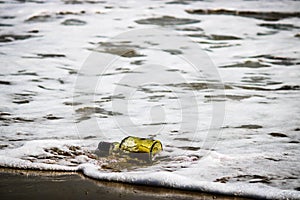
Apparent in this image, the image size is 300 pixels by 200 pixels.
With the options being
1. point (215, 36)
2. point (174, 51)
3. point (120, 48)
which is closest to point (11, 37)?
point (120, 48)

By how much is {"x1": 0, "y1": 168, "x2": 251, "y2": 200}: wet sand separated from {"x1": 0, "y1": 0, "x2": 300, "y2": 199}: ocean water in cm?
7

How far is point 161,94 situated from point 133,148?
189 cm

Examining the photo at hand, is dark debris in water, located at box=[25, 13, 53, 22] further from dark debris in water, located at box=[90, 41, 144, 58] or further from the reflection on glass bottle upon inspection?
the reflection on glass bottle

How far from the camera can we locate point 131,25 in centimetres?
883

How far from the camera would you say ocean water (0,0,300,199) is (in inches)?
113

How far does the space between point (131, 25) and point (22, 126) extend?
5.48 m

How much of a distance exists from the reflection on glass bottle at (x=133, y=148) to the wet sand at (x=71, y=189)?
402 millimetres

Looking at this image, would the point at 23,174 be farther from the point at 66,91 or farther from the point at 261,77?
the point at 261,77

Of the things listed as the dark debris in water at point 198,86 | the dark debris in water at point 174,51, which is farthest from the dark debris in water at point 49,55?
the dark debris in water at point 198,86

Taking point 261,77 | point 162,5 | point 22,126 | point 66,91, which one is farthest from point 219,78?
point 162,5

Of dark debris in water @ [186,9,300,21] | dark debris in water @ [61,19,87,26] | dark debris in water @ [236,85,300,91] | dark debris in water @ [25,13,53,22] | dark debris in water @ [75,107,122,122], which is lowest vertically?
dark debris in water @ [75,107,122,122]

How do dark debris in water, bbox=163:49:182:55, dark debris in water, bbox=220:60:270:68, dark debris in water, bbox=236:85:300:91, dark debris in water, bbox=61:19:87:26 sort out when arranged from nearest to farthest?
1. dark debris in water, bbox=236:85:300:91
2. dark debris in water, bbox=220:60:270:68
3. dark debris in water, bbox=163:49:182:55
4. dark debris in water, bbox=61:19:87:26

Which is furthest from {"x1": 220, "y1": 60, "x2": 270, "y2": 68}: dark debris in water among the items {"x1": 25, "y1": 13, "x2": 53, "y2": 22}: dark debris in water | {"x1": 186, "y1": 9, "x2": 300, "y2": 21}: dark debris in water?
{"x1": 25, "y1": 13, "x2": 53, "y2": 22}: dark debris in water

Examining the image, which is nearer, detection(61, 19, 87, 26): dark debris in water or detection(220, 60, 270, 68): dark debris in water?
detection(220, 60, 270, 68): dark debris in water
